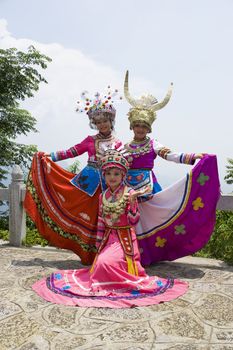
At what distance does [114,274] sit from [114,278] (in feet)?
0.15

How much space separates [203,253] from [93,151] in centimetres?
316

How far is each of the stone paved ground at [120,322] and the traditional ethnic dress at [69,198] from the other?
3.25 ft

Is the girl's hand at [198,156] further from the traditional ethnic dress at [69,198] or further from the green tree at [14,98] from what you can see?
the green tree at [14,98]

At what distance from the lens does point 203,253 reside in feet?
23.9

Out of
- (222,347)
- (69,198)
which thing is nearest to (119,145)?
(69,198)

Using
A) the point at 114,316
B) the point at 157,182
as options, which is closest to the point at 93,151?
the point at 157,182

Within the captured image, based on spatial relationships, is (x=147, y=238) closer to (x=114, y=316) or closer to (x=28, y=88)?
(x=114, y=316)

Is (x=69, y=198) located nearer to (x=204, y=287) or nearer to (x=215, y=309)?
(x=204, y=287)

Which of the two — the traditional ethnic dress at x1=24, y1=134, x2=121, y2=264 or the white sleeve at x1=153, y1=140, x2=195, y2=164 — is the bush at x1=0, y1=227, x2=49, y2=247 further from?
the white sleeve at x1=153, y1=140, x2=195, y2=164

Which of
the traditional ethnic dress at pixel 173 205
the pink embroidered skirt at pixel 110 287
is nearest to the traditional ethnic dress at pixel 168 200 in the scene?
the traditional ethnic dress at pixel 173 205

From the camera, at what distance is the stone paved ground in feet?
10.9

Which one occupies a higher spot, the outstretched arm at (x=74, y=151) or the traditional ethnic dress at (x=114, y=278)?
the outstretched arm at (x=74, y=151)

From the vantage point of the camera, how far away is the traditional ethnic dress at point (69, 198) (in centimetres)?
577

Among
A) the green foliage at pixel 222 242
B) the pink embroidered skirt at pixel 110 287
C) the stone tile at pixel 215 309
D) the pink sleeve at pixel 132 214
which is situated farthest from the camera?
the green foliage at pixel 222 242
